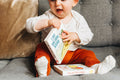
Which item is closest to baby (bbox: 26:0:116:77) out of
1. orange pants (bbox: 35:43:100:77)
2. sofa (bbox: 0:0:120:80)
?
orange pants (bbox: 35:43:100:77)

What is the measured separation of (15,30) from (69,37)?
0.42 meters

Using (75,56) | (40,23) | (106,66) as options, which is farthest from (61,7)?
(106,66)

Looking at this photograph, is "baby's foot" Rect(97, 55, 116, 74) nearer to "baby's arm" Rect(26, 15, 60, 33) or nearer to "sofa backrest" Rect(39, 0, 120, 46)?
"baby's arm" Rect(26, 15, 60, 33)

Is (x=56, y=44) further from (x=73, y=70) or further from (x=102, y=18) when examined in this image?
(x=102, y=18)

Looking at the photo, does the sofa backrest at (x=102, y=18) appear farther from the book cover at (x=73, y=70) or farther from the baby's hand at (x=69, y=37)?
the book cover at (x=73, y=70)

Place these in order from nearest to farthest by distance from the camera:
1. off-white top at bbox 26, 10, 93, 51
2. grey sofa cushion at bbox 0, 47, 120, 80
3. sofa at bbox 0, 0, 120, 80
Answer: grey sofa cushion at bbox 0, 47, 120, 80, off-white top at bbox 26, 10, 93, 51, sofa at bbox 0, 0, 120, 80

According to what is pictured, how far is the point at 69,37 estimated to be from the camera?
3.33 ft

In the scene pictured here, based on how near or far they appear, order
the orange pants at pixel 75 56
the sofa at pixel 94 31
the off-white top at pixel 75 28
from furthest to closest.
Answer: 1. the sofa at pixel 94 31
2. the off-white top at pixel 75 28
3. the orange pants at pixel 75 56

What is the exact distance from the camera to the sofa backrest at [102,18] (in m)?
1.32

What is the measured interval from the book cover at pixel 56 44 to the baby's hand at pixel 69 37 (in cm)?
2

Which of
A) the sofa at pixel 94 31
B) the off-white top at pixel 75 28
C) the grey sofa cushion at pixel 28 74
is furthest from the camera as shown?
the sofa at pixel 94 31

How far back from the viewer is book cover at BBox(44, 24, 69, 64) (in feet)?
2.89

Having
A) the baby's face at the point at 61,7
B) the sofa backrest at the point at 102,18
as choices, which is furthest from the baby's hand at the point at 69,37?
the sofa backrest at the point at 102,18

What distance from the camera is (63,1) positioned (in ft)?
3.41
